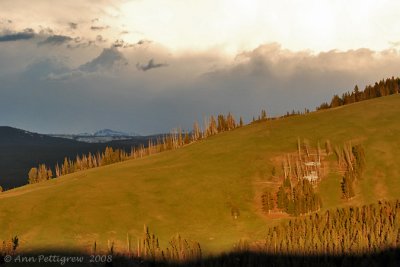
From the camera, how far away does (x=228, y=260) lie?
305 ft

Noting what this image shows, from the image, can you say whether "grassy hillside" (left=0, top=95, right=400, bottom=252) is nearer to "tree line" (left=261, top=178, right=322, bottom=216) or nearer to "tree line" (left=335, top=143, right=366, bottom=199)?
"tree line" (left=335, top=143, right=366, bottom=199)

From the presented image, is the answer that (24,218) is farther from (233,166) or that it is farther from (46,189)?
(233,166)

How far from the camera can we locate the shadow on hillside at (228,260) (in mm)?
86562

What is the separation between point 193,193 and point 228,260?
3235 cm

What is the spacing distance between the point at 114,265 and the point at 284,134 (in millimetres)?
91152

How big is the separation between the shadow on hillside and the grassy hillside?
4.10 meters

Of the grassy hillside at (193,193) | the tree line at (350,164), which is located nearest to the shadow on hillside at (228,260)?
the grassy hillside at (193,193)

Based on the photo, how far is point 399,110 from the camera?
172125mm

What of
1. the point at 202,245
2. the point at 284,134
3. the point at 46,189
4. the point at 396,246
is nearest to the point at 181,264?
the point at 202,245

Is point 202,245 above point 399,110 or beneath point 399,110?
beneath

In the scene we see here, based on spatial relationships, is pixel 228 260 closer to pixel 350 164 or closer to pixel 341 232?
pixel 341 232

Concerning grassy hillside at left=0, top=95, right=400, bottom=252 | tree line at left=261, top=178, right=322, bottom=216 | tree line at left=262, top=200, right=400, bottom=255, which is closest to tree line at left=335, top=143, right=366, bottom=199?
grassy hillside at left=0, top=95, right=400, bottom=252

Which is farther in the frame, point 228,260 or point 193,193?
point 193,193

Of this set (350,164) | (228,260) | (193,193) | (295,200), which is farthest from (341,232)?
(193,193)
